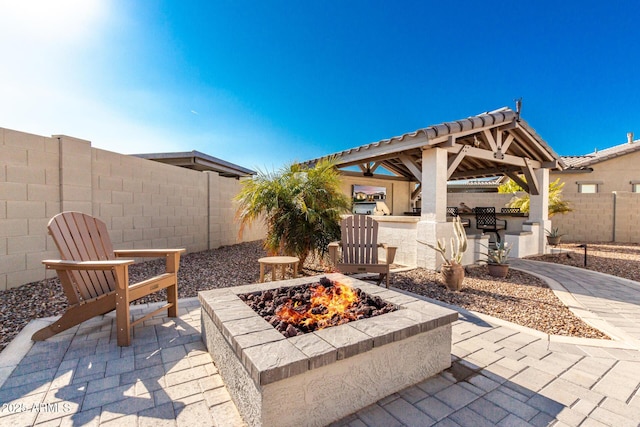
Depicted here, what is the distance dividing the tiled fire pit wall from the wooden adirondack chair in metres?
0.75

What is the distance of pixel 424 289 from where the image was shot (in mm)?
4129

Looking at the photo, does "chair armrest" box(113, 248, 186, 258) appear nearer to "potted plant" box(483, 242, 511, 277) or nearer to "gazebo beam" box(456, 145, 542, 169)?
"potted plant" box(483, 242, 511, 277)

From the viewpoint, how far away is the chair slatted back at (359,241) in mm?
4375

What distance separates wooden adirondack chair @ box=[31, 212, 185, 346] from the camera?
7.44 ft

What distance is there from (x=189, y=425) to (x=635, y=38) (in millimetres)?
13458

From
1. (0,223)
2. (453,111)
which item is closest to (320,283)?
(0,223)

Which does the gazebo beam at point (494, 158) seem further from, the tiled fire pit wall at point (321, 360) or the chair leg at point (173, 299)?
the chair leg at point (173, 299)

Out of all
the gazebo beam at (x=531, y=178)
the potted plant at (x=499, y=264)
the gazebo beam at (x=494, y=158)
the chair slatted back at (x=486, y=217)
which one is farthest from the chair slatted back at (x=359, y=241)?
the gazebo beam at (x=531, y=178)

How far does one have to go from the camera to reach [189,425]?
148 cm

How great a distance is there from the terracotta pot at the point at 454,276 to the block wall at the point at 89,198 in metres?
5.09

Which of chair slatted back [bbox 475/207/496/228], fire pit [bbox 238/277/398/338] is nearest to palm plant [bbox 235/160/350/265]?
fire pit [bbox 238/277/398/338]

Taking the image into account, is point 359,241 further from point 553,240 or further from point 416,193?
point 416,193

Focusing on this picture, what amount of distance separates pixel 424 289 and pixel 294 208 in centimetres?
237

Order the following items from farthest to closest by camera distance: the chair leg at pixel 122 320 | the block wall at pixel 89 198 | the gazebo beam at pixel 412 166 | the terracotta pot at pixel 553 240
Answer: the terracotta pot at pixel 553 240 < the gazebo beam at pixel 412 166 < the block wall at pixel 89 198 < the chair leg at pixel 122 320
